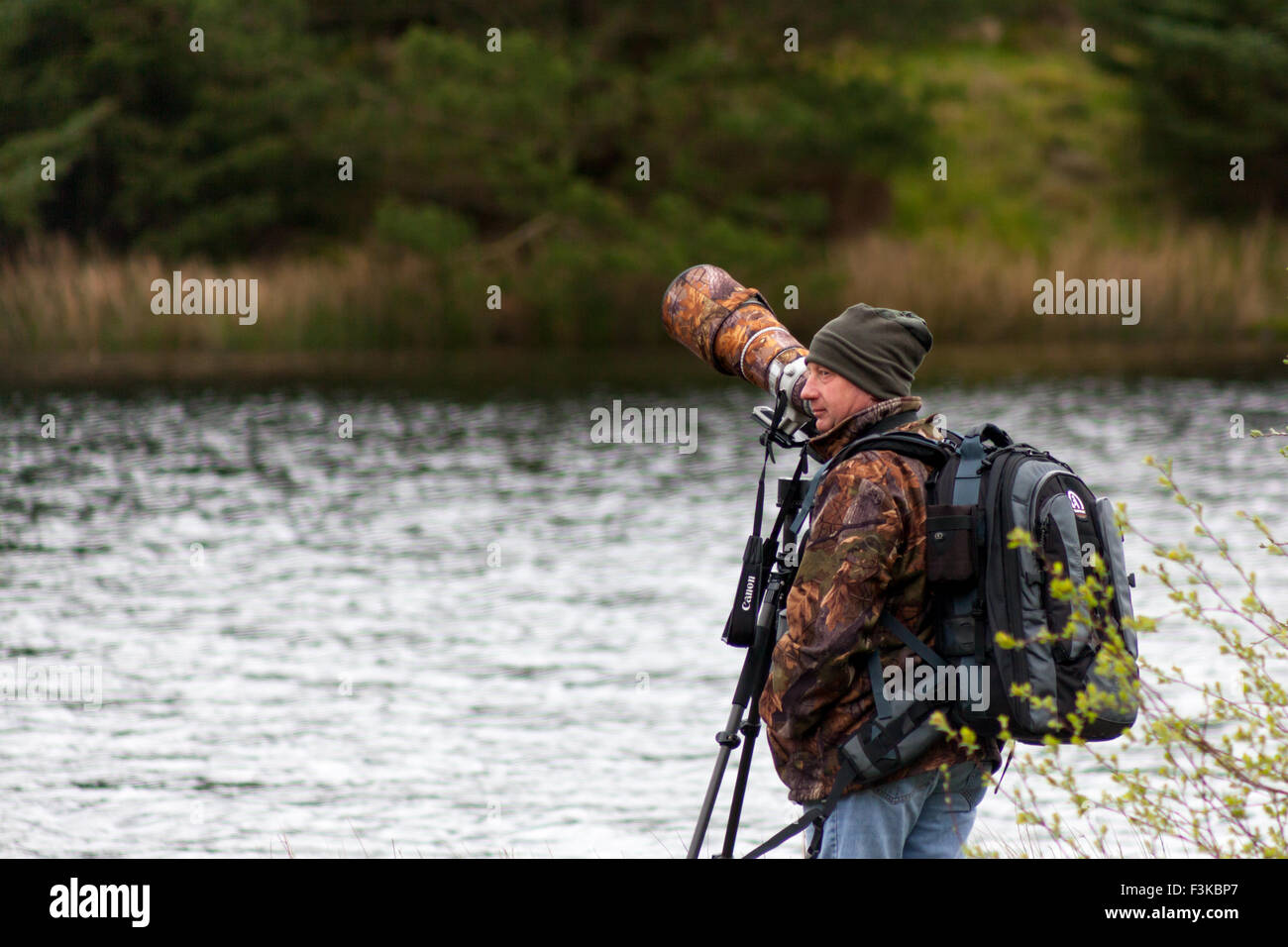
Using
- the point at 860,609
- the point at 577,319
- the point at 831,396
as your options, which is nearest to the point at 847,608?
the point at 860,609

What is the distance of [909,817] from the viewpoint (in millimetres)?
3854

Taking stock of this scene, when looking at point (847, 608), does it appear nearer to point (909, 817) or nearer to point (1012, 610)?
point (1012, 610)

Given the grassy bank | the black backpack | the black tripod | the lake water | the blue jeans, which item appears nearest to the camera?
the black backpack

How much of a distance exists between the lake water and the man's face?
252 cm

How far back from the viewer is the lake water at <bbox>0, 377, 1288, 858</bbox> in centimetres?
976

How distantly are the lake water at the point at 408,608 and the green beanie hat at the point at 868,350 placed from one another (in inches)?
104

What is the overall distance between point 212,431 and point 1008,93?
2855 cm

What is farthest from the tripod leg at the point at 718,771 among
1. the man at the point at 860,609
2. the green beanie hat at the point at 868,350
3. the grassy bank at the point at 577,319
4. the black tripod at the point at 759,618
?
the grassy bank at the point at 577,319

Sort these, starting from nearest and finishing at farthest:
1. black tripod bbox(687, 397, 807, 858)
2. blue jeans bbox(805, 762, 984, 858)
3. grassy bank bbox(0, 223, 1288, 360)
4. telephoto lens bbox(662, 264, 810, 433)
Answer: blue jeans bbox(805, 762, 984, 858) < black tripod bbox(687, 397, 807, 858) < telephoto lens bbox(662, 264, 810, 433) < grassy bank bbox(0, 223, 1288, 360)

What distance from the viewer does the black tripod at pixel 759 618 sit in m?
3.96

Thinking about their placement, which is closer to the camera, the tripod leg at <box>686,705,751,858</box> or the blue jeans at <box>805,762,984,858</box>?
the blue jeans at <box>805,762,984,858</box>

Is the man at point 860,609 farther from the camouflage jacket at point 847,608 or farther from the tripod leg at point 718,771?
the tripod leg at point 718,771

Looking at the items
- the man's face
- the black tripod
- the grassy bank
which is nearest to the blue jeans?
the black tripod

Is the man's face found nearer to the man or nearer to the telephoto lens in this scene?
the man
